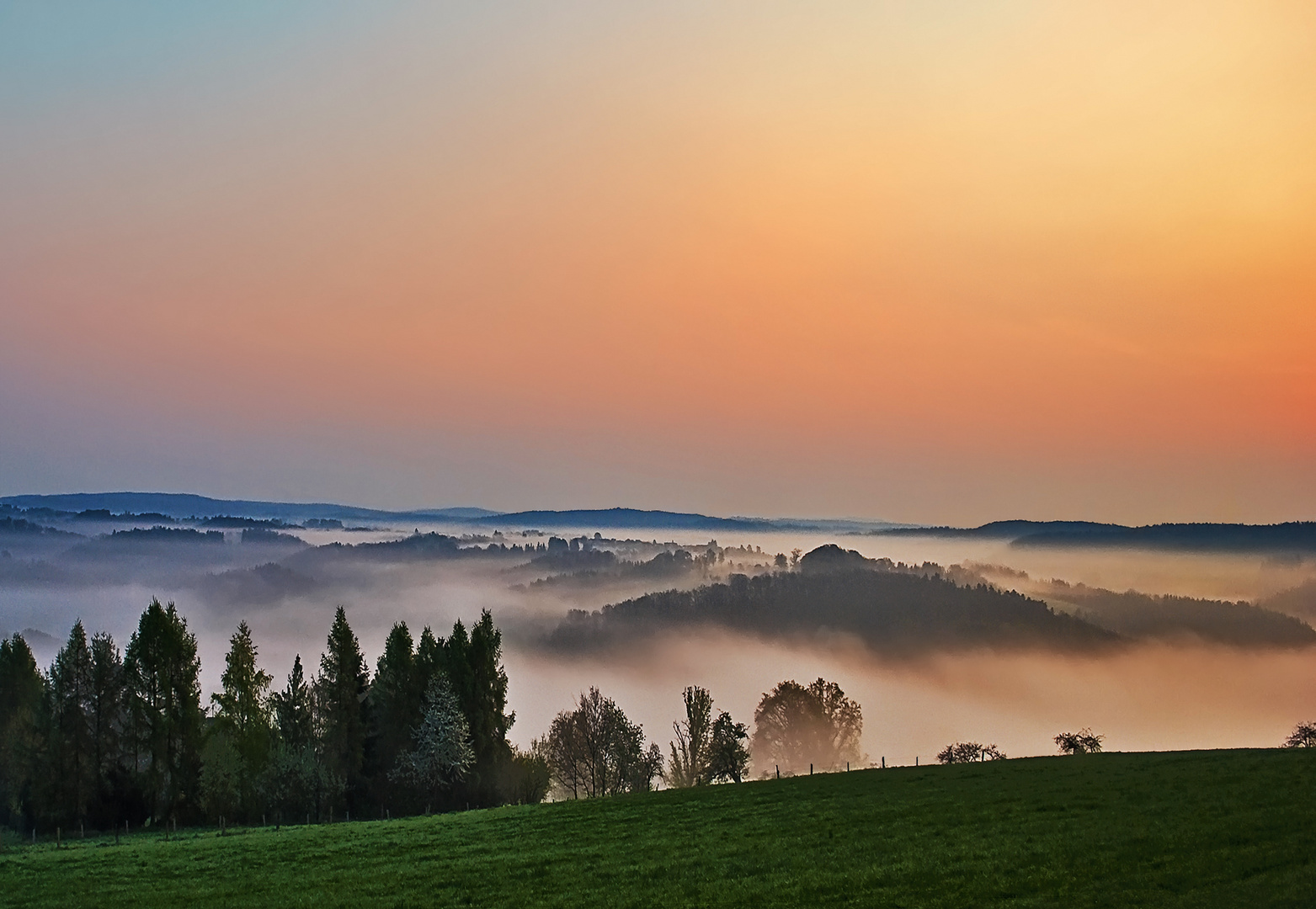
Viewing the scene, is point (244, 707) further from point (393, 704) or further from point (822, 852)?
point (822, 852)

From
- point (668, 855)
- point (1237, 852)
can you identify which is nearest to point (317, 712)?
point (668, 855)

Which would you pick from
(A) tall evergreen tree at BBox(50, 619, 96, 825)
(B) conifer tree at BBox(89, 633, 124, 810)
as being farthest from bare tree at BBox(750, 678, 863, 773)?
(A) tall evergreen tree at BBox(50, 619, 96, 825)

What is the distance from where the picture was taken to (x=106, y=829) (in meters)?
70.2

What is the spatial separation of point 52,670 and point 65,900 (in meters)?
47.9

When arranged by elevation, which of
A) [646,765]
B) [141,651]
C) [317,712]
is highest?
[141,651]

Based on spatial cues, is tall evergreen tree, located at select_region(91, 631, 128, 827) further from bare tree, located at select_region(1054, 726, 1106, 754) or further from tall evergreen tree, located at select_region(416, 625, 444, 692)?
bare tree, located at select_region(1054, 726, 1106, 754)

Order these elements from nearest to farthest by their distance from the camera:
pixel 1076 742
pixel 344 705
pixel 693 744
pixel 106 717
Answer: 1. pixel 106 717
2. pixel 344 705
3. pixel 1076 742
4. pixel 693 744

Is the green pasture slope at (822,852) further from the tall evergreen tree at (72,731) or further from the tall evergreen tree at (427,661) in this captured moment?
the tall evergreen tree at (427,661)

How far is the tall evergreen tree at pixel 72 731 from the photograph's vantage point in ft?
232

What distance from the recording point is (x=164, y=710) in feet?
259

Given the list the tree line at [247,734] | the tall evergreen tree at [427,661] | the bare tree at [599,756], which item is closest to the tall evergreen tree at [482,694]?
the tree line at [247,734]

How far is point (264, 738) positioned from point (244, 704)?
4302mm

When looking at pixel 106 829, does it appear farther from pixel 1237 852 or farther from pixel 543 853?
pixel 1237 852

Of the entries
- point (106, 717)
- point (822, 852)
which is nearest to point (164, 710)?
point (106, 717)
